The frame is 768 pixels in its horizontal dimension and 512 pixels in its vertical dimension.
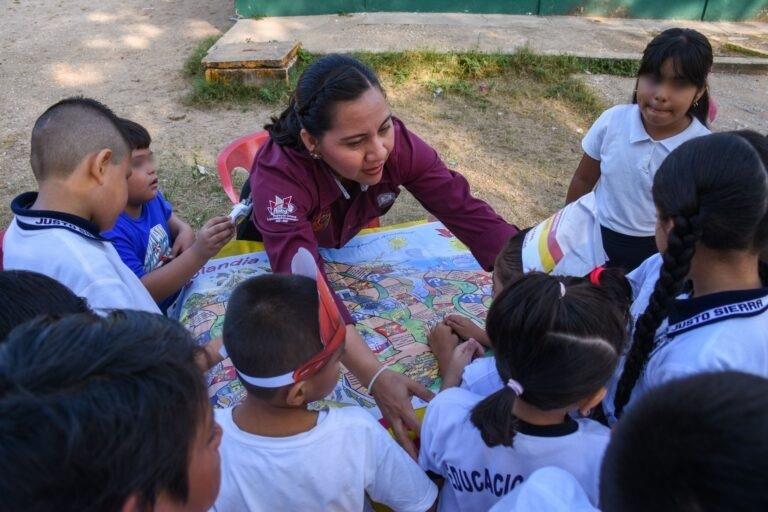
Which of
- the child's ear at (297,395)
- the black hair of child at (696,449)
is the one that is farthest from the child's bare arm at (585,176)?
the black hair of child at (696,449)

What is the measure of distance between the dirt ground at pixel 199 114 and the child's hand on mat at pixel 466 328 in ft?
5.96

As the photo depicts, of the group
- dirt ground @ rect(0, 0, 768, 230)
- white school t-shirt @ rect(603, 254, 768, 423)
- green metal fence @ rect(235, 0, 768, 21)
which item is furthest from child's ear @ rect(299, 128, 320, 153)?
green metal fence @ rect(235, 0, 768, 21)

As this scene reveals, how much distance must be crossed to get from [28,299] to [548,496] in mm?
1109

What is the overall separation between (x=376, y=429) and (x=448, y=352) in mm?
704

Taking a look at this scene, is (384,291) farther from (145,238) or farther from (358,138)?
(145,238)

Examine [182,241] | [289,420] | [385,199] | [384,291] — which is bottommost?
[384,291]

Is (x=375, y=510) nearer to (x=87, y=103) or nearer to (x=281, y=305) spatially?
(x=281, y=305)

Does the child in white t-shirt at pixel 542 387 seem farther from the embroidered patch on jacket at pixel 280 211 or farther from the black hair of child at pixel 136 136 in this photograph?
the black hair of child at pixel 136 136

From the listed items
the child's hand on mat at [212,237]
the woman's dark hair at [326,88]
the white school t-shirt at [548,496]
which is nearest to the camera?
the white school t-shirt at [548,496]

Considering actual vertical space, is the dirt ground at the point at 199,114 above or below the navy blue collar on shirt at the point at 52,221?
below

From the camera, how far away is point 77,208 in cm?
175

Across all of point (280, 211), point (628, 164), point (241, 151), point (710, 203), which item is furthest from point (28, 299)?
point (628, 164)

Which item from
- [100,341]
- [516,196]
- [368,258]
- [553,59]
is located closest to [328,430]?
[100,341]

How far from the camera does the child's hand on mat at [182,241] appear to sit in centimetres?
256
